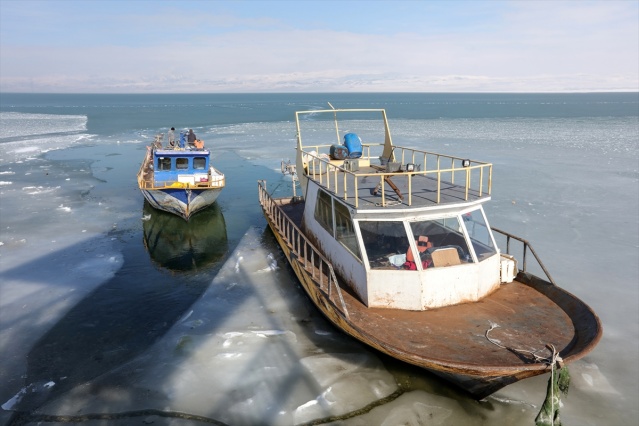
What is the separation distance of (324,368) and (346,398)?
0.93 m

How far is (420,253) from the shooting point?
8.84 metres

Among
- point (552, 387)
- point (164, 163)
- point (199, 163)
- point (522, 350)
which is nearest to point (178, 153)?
point (164, 163)

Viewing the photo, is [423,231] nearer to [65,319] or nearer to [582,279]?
[582,279]

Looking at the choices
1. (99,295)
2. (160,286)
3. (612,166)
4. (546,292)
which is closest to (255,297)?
(160,286)

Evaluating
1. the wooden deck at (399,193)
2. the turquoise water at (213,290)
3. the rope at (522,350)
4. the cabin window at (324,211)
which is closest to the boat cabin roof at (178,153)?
the turquoise water at (213,290)

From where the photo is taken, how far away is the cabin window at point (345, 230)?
364 inches

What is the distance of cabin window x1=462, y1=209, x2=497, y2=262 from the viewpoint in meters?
9.36

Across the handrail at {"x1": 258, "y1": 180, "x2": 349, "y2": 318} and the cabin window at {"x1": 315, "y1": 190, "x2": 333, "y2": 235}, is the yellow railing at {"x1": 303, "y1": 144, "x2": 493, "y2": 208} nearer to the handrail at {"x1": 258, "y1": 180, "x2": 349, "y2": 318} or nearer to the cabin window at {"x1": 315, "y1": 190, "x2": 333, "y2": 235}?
the cabin window at {"x1": 315, "y1": 190, "x2": 333, "y2": 235}

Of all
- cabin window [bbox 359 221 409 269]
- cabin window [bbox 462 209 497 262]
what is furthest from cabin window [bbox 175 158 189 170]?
cabin window [bbox 462 209 497 262]

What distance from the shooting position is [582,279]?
12297 mm

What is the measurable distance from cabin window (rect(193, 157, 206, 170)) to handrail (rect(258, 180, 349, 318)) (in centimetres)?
→ 341

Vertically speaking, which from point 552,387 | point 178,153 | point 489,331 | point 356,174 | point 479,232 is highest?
point 178,153

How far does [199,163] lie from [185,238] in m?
4.36

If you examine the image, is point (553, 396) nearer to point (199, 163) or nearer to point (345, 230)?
point (345, 230)
